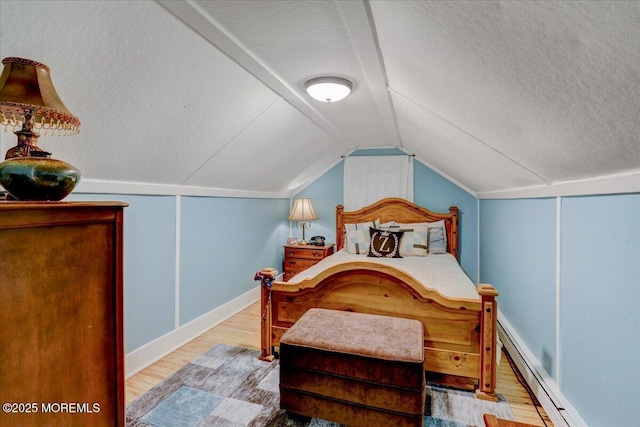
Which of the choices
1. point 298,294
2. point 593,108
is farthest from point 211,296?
point 593,108

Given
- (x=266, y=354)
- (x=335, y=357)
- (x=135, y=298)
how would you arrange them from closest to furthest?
(x=335, y=357)
(x=135, y=298)
(x=266, y=354)

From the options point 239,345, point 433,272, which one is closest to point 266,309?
point 239,345

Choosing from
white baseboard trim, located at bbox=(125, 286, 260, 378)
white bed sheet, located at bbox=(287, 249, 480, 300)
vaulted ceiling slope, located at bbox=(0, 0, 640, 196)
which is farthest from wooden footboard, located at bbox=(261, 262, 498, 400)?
vaulted ceiling slope, located at bbox=(0, 0, 640, 196)

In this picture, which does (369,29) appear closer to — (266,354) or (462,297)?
(462,297)

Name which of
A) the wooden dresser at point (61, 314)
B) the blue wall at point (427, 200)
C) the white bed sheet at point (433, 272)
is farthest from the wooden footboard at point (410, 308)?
the blue wall at point (427, 200)

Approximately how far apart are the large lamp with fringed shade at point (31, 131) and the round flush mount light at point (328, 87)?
4.47 ft

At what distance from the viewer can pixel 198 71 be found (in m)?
1.73

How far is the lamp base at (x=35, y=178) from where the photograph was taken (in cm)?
86

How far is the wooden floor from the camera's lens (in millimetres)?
1896

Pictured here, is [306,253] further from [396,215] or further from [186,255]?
[186,255]

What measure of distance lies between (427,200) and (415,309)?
238 centimetres

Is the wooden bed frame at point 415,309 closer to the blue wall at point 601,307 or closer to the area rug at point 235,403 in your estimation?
the area rug at point 235,403

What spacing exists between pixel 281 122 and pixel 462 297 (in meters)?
1.99

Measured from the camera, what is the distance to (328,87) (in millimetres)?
2078
